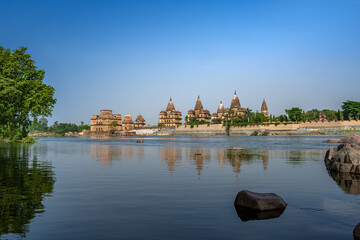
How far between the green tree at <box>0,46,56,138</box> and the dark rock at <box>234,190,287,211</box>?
39052 mm

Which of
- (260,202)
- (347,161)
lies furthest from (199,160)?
(260,202)

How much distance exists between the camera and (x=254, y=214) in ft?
28.0

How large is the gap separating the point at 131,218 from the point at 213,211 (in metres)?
2.22

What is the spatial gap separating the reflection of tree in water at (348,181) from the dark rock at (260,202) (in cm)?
401

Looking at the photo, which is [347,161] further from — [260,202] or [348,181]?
[260,202]

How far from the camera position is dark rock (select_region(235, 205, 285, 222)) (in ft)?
26.9

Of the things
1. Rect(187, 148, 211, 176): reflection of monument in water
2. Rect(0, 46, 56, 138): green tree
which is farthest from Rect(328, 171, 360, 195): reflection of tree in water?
Rect(0, 46, 56, 138): green tree

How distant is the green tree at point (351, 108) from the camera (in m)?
128

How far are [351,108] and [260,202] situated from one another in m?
135

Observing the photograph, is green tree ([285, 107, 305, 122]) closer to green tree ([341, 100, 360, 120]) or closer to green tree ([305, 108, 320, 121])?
green tree ([341, 100, 360, 120])

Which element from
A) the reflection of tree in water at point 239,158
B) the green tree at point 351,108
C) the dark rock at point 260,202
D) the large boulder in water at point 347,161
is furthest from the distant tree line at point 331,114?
the dark rock at point 260,202

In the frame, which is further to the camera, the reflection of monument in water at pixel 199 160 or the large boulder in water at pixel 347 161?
the reflection of monument in water at pixel 199 160

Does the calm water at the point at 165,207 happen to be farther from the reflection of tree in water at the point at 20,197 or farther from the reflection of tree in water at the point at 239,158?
the reflection of tree in water at the point at 239,158

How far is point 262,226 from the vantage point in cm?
751
